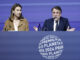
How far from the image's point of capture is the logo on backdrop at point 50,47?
3068 mm

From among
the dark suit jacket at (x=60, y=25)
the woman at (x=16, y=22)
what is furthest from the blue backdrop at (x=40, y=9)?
the dark suit jacket at (x=60, y=25)

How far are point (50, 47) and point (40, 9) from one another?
2.70 meters

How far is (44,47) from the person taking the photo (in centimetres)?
307

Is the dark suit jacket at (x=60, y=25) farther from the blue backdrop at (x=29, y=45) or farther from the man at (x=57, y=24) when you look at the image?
the blue backdrop at (x=29, y=45)

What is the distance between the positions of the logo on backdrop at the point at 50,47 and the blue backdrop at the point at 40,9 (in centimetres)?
256

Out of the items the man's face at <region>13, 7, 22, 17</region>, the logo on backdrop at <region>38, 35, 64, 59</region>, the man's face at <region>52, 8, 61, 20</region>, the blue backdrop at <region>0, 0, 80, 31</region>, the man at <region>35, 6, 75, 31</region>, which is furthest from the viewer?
the blue backdrop at <region>0, 0, 80, 31</region>

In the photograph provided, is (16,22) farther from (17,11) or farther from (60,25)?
(60,25)

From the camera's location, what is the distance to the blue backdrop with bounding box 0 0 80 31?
18.3 feet

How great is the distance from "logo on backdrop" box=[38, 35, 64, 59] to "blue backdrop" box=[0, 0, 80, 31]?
2.56 meters

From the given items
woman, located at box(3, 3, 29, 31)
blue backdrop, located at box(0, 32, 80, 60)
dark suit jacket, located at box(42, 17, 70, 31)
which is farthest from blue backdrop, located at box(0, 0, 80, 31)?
blue backdrop, located at box(0, 32, 80, 60)

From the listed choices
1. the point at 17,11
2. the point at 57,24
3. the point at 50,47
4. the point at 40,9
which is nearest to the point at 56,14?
the point at 57,24

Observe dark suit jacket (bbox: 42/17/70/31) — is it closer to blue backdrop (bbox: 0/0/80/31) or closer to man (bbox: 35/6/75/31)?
man (bbox: 35/6/75/31)

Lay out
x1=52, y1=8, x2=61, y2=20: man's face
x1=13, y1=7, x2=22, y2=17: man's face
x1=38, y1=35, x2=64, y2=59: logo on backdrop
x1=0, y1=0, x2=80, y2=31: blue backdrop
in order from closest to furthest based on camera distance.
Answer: x1=38, y1=35, x2=64, y2=59: logo on backdrop → x1=52, y1=8, x2=61, y2=20: man's face → x1=13, y1=7, x2=22, y2=17: man's face → x1=0, y1=0, x2=80, y2=31: blue backdrop

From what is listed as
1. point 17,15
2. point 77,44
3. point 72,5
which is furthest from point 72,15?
point 77,44
